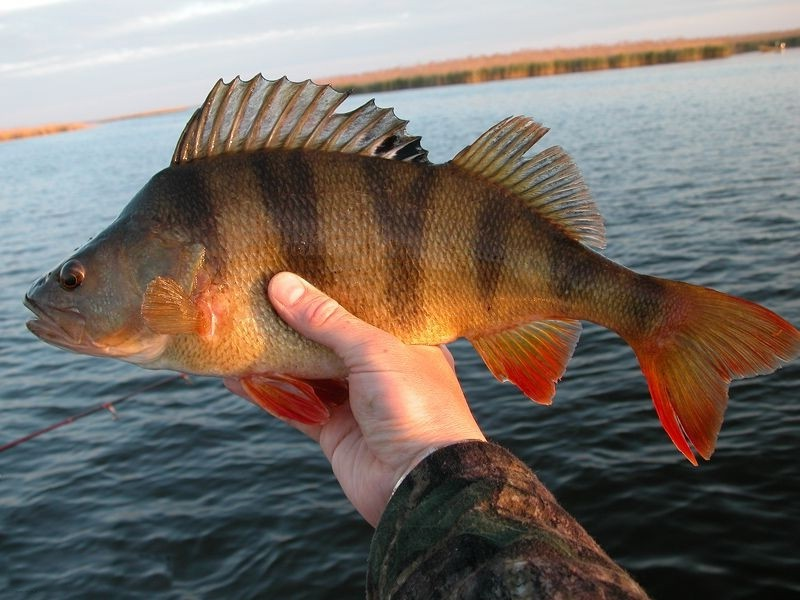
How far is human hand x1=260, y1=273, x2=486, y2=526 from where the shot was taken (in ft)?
8.79

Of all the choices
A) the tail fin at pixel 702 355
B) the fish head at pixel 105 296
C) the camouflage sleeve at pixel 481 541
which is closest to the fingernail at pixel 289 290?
the fish head at pixel 105 296

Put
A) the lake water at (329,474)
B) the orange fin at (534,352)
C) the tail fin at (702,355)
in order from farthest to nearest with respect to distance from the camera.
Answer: the lake water at (329,474), the orange fin at (534,352), the tail fin at (702,355)

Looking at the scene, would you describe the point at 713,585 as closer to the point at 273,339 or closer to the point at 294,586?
the point at 294,586

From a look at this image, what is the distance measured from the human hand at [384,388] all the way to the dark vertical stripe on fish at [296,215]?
8 cm

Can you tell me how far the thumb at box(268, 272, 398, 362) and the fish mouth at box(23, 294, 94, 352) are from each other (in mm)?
799

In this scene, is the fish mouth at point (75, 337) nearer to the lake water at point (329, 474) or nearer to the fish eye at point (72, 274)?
the fish eye at point (72, 274)

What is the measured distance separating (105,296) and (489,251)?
1543 millimetres

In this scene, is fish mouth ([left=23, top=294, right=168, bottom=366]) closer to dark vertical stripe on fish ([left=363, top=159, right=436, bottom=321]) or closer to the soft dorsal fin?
the soft dorsal fin

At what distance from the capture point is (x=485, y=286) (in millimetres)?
2801

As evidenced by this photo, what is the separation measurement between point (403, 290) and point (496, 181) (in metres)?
0.59

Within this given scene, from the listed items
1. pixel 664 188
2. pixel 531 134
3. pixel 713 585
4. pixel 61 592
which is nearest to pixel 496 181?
pixel 531 134

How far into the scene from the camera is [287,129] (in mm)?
2861

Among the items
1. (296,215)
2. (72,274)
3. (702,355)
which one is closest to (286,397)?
(296,215)

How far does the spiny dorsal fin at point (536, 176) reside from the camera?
9.32 feet
